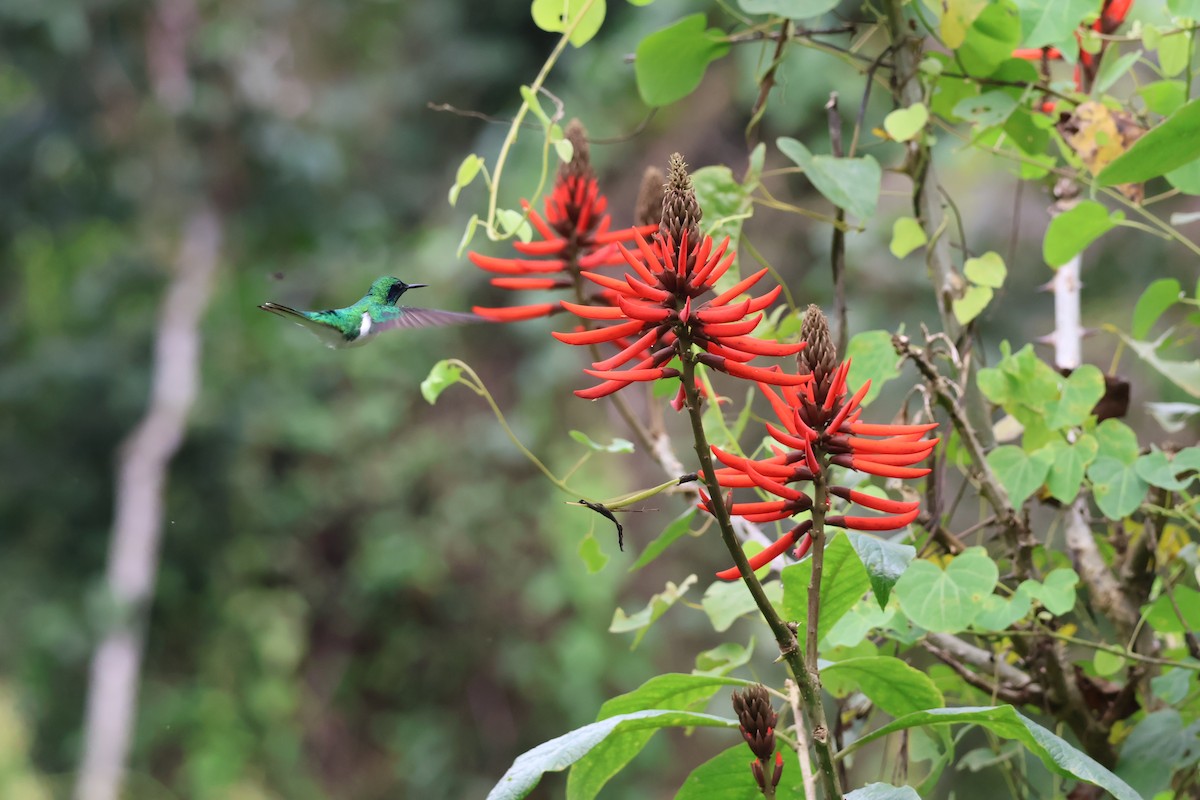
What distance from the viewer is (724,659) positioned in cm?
82

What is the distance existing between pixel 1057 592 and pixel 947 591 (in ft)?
0.30

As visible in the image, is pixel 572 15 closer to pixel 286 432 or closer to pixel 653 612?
Answer: pixel 653 612

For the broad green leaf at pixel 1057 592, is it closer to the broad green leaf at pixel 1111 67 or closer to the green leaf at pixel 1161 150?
the green leaf at pixel 1161 150

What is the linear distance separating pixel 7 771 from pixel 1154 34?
13.3 feet

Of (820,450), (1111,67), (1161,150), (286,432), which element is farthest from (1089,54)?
(286,432)

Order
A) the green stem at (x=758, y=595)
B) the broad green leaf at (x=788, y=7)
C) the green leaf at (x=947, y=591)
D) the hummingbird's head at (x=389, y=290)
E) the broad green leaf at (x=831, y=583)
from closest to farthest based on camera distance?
the green stem at (x=758, y=595), the broad green leaf at (x=831, y=583), the green leaf at (x=947, y=591), the broad green leaf at (x=788, y=7), the hummingbird's head at (x=389, y=290)

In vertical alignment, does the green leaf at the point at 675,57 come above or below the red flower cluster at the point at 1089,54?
above

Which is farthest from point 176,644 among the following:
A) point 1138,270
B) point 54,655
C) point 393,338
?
point 1138,270

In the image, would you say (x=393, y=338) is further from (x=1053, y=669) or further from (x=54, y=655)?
(x=1053, y=669)

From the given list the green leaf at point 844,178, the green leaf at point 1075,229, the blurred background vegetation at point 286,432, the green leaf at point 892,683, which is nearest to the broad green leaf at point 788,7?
the green leaf at point 844,178

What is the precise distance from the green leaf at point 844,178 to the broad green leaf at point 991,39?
0.11 m

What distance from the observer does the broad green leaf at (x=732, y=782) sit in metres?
0.58

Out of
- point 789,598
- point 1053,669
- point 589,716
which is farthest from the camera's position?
point 589,716

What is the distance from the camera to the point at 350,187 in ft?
15.2
